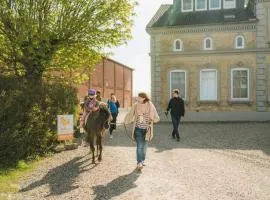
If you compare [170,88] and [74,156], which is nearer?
[74,156]

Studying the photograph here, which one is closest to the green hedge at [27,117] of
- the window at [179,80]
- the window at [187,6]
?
the window at [179,80]

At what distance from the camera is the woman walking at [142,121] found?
975 cm

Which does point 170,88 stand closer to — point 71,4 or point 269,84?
point 269,84

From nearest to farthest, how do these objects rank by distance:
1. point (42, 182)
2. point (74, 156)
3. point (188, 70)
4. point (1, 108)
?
point (42, 182) → point (1, 108) → point (74, 156) → point (188, 70)

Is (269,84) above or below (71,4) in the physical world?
below

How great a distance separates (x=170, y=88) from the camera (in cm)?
2806

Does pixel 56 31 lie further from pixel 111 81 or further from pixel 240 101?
pixel 111 81

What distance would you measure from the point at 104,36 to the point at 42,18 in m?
2.81

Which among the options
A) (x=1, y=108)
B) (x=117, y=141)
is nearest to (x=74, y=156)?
(x=1, y=108)

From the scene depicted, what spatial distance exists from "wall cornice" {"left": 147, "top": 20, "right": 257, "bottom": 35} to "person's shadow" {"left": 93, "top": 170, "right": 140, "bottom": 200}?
2001cm

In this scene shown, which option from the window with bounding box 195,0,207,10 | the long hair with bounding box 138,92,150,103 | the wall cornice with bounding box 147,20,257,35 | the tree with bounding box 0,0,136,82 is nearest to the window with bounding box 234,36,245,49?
the wall cornice with bounding box 147,20,257,35

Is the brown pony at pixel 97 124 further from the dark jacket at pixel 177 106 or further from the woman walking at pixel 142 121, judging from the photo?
the dark jacket at pixel 177 106

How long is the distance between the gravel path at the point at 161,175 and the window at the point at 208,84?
43.2 ft

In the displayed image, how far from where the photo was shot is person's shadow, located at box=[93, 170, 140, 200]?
7381mm
